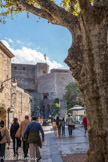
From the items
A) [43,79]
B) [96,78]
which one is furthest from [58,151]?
[43,79]

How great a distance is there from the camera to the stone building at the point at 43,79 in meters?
61.9

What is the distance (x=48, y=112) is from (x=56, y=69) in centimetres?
1574

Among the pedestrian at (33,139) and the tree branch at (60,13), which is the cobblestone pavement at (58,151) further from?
the tree branch at (60,13)

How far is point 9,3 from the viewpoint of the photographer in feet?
26.5

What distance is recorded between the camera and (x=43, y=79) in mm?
65625

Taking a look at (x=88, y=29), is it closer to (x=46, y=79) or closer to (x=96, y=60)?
(x=96, y=60)

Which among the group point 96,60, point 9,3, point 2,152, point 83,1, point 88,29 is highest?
point 9,3

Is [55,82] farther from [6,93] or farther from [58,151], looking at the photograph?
[58,151]

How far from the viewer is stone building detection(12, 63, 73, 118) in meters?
61.9

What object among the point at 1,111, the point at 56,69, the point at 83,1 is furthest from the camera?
the point at 56,69

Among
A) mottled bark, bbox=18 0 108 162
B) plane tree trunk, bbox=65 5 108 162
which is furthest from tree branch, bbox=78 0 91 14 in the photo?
plane tree trunk, bbox=65 5 108 162

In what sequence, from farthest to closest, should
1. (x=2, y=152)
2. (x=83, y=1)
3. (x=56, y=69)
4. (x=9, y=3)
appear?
(x=56, y=69) → (x=9, y=3) → (x=2, y=152) → (x=83, y=1)

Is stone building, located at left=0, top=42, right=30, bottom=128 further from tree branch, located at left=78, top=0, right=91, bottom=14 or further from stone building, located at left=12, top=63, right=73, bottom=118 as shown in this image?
stone building, located at left=12, top=63, right=73, bottom=118

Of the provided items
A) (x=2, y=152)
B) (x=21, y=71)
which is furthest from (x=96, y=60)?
(x=21, y=71)
